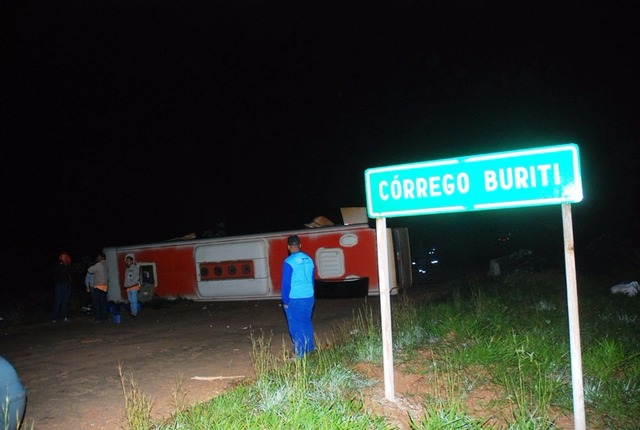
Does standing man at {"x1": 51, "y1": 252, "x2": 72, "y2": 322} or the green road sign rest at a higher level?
the green road sign

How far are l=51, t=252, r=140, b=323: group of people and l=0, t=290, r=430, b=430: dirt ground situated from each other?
425mm

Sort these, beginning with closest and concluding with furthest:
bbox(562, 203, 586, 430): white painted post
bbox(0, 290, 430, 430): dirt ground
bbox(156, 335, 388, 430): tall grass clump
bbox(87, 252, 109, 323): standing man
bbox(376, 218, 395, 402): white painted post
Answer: bbox(562, 203, 586, 430): white painted post, bbox(156, 335, 388, 430): tall grass clump, bbox(376, 218, 395, 402): white painted post, bbox(0, 290, 430, 430): dirt ground, bbox(87, 252, 109, 323): standing man

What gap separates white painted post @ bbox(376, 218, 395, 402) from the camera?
4777mm

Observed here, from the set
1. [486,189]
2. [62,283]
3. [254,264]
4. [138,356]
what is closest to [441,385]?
[486,189]

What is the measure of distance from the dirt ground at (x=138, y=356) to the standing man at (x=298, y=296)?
0.81 meters

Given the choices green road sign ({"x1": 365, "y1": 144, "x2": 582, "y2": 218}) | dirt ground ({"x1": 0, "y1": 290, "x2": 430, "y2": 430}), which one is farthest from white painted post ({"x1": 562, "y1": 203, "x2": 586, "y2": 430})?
dirt ground ({"x1": 0, "y1": 290, "x2": 430, "y2": 430})

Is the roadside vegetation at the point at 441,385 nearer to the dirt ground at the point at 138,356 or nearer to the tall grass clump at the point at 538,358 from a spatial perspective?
the tall grass clump at the point at 538,358

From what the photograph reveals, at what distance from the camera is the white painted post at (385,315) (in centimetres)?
478

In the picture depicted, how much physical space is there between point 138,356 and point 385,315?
4824mm

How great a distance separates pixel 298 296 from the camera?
7.23m

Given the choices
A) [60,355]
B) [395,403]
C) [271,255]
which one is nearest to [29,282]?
[271,255]

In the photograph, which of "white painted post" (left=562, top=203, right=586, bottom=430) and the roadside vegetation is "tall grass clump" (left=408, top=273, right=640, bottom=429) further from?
"white painted post" (left=562, top=203, right=586, bottom=430)

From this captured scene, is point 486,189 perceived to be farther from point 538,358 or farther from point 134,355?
point 134,355

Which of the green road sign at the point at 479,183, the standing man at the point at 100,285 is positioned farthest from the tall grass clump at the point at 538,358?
the standing man at the point at 100,285
